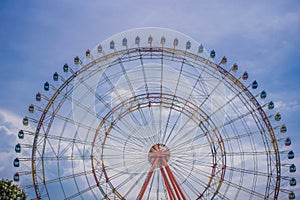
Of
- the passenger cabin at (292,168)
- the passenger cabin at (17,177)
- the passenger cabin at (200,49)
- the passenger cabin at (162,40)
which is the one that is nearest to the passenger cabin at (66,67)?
the passenger cabin at (162,40)

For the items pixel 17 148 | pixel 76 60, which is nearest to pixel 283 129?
pixel 76 60

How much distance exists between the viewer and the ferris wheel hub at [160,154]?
125 ft

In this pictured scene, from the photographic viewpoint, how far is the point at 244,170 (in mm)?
42344

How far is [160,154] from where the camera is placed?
125ft

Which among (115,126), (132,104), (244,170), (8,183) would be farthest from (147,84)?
(8,183)

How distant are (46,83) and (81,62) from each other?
4.44 meters

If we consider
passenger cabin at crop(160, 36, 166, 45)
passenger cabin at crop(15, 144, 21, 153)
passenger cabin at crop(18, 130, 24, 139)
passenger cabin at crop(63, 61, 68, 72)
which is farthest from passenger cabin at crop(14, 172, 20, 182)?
passenger cabin at crop(160, 36, 166, 45)

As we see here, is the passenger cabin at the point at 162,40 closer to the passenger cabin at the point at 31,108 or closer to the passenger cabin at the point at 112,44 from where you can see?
the passenger cabin at the point at 112,44

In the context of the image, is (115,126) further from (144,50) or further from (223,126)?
(223,126)

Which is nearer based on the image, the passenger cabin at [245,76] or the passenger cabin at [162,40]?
the passenger cabin at [162,40]

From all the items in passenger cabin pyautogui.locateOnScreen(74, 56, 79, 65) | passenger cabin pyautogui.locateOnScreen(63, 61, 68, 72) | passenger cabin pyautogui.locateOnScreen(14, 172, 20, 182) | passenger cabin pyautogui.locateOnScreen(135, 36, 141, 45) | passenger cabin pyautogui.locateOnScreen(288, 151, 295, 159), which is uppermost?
passenger cabin pyautogui.locateOnScreen(135, 36, 141, 45)

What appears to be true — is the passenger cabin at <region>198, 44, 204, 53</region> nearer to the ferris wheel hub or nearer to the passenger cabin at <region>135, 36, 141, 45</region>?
the passenger cabin at <region>135, 36, 141, 45</region>

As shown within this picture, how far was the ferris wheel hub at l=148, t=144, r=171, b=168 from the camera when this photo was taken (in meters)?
38.2

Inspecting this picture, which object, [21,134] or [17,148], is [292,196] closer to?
[21,134]
